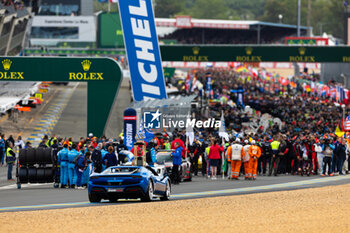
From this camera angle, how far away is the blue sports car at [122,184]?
765 inches

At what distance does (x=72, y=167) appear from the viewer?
23984mm

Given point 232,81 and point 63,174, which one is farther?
point 232,81

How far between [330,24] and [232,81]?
132 metres

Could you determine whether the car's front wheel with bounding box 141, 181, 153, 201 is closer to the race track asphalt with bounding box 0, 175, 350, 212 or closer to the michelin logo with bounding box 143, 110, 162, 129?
the race track asphalt with bounding box 0, 175, 350, 212

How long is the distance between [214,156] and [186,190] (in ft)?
16.2

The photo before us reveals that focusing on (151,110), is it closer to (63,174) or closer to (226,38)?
(63,174)

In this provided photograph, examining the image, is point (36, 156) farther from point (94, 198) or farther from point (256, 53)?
point (256, 53)

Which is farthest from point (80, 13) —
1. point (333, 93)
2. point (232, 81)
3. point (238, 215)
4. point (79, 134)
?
point (238, 215)

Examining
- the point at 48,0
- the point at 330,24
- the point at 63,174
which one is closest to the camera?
the point at 63,174

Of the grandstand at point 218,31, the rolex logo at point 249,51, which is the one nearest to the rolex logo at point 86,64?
the rolex logo at point 249,51

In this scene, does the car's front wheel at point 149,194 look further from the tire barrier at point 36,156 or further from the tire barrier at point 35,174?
the tire barrier at point 35,174

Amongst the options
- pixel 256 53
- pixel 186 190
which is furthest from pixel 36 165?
pixel 256 53

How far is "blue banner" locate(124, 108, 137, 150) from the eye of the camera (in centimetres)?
2795

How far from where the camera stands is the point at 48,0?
11925 centimetres
